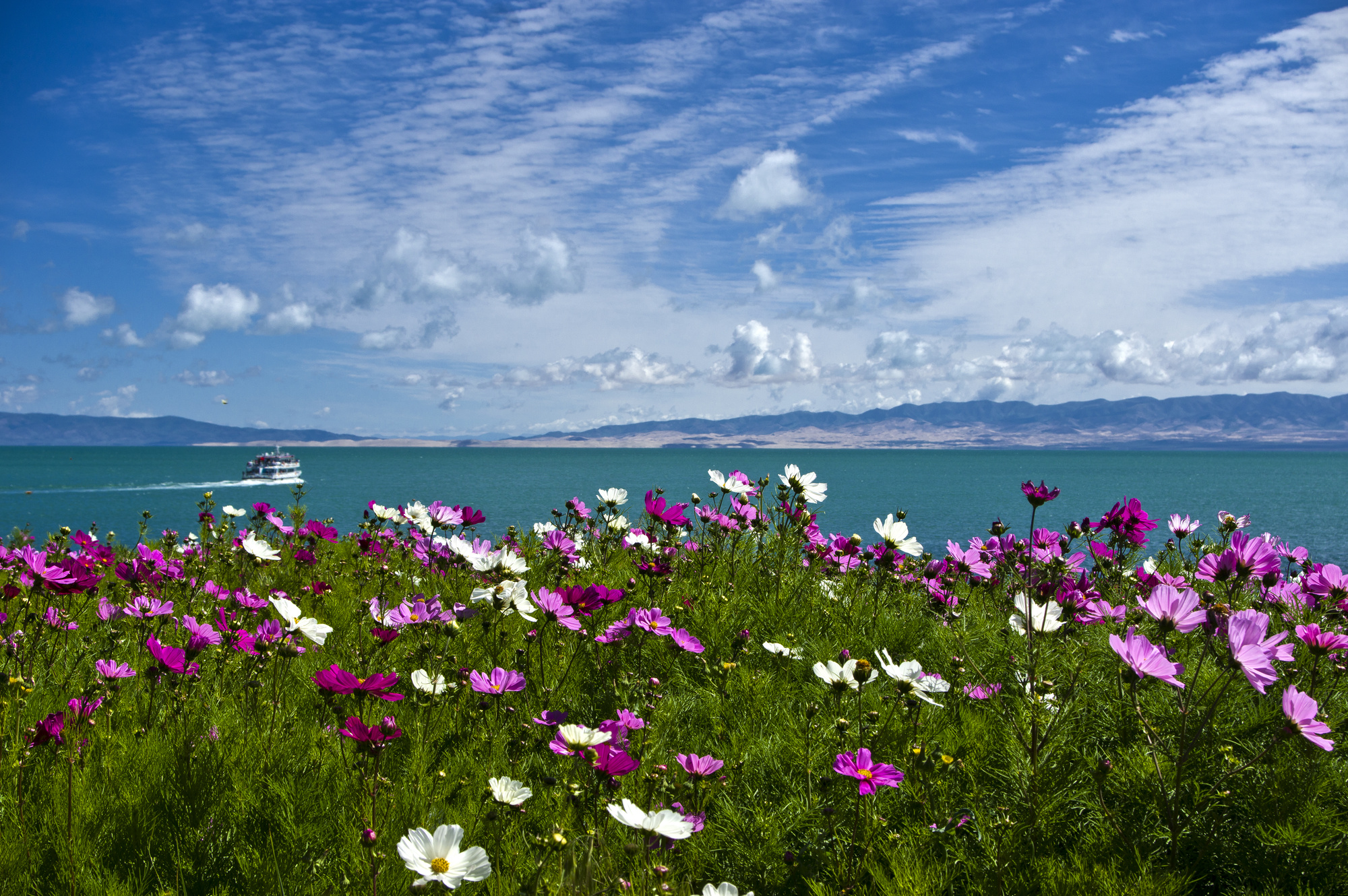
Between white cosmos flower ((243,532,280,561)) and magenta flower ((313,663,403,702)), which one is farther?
white cosmos flower ((243,532,280,561))

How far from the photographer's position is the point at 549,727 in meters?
2.60

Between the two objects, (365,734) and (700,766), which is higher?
(365,734)

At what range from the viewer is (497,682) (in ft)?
9.00

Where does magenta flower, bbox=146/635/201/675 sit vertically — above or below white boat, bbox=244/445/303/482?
above

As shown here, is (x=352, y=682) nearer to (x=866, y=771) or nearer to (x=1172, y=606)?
(x=866, y=771)

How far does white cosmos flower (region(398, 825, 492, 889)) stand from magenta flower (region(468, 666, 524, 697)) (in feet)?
3.44

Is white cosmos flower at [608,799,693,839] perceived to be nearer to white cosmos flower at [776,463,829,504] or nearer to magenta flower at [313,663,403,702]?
magenta flower at [313,663,403,702]

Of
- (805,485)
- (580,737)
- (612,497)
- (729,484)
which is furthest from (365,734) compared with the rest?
(612,497)

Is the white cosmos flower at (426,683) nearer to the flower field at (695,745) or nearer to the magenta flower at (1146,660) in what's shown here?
the flower field at (695,745)

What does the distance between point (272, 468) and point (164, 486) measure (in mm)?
10606

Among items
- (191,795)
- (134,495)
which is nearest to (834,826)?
(191,795)

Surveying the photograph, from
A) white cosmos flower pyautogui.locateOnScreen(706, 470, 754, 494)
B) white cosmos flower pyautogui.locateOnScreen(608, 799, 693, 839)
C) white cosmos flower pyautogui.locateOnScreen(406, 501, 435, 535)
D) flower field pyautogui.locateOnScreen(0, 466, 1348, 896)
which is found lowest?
flower field pyautogui.locateOnScreen(0, 466, 1348, 896)

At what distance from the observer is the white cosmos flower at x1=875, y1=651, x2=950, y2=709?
2055mm

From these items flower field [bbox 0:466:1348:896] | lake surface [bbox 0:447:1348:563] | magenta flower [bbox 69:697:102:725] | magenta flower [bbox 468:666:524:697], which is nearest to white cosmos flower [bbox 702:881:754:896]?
flower field [bbox 0:466:1348:896]
